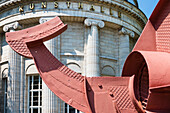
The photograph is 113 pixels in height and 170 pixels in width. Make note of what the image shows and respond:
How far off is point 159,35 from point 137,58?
2.63ft

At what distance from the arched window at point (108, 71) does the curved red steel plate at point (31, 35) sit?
13.9 meters

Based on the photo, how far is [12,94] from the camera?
19266 mm

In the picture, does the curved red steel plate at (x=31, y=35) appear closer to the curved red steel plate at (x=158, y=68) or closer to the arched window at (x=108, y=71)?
the curved red steel plate at (x=158, y=68)

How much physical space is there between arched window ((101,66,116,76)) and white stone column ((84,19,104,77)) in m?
1.37

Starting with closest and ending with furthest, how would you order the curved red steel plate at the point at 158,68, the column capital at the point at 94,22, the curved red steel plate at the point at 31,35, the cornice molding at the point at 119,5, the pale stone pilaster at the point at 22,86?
the curved red steel plate at the point at 158,68 < the curved red steel plate at the point at 31,35 < the pale stone pilaster at the point at 22,86 < the column capital at the point at 94,22 < the cornice molding at the point at 119,5

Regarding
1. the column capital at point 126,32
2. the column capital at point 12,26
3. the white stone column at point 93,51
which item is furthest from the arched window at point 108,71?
the column capital at point 12,26

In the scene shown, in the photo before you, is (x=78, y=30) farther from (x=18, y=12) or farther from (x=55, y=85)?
(x=55, y=85)

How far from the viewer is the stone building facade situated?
758 inches

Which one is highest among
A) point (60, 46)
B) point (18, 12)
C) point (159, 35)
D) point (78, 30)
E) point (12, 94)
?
point (18, 12)

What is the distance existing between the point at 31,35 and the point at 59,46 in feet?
41.6

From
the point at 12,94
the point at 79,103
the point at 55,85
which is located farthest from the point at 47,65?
the point at 12,94

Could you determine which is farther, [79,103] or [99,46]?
[99,46]

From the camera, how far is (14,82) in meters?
19.3

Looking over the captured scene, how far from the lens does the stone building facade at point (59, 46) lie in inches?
758
